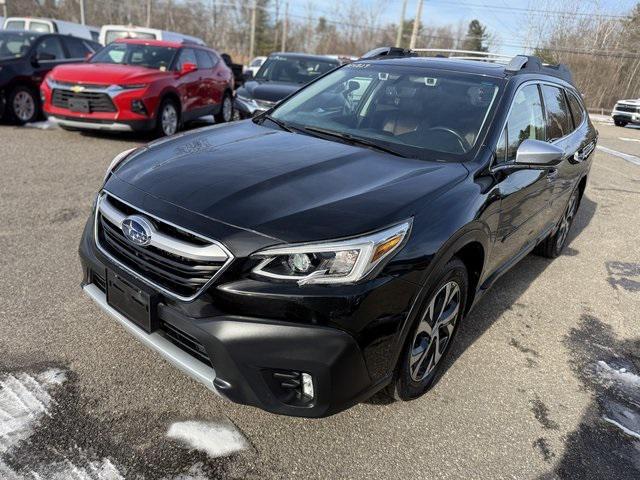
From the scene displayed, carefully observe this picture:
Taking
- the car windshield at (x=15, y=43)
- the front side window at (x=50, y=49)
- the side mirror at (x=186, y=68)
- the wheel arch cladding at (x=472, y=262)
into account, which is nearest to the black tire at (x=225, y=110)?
the side mirror at (x=186, y=68)

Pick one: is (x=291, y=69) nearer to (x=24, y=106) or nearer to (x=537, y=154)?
(x=24, y=106)

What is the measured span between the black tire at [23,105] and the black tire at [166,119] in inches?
96.0

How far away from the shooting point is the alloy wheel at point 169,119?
8695mm

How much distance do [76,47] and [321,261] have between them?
10665 mm

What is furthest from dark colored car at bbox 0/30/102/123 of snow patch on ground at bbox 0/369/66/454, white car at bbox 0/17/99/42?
snow patch on ground at bbox 0/369/66/454

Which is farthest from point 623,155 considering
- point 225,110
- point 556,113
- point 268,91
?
point 556,113

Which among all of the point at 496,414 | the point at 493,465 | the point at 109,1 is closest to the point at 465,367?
the point at 496,414

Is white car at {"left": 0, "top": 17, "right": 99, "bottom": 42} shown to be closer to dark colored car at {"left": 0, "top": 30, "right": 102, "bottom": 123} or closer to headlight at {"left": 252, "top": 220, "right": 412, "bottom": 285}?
dark colored car at {"left": 0, "top": 30, "right": 102, "bottom": 123}

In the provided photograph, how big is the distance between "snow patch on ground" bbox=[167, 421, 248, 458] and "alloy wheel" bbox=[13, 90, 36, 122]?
8.94m

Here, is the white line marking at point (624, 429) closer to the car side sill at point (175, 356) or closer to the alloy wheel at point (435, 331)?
the alloy wheel at point (435, 331)

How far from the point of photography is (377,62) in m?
3.89

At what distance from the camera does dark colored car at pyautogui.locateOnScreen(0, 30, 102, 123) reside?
8.88 meters

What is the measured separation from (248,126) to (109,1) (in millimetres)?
58089

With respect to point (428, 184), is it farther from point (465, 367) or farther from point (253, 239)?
point (465, 367)
